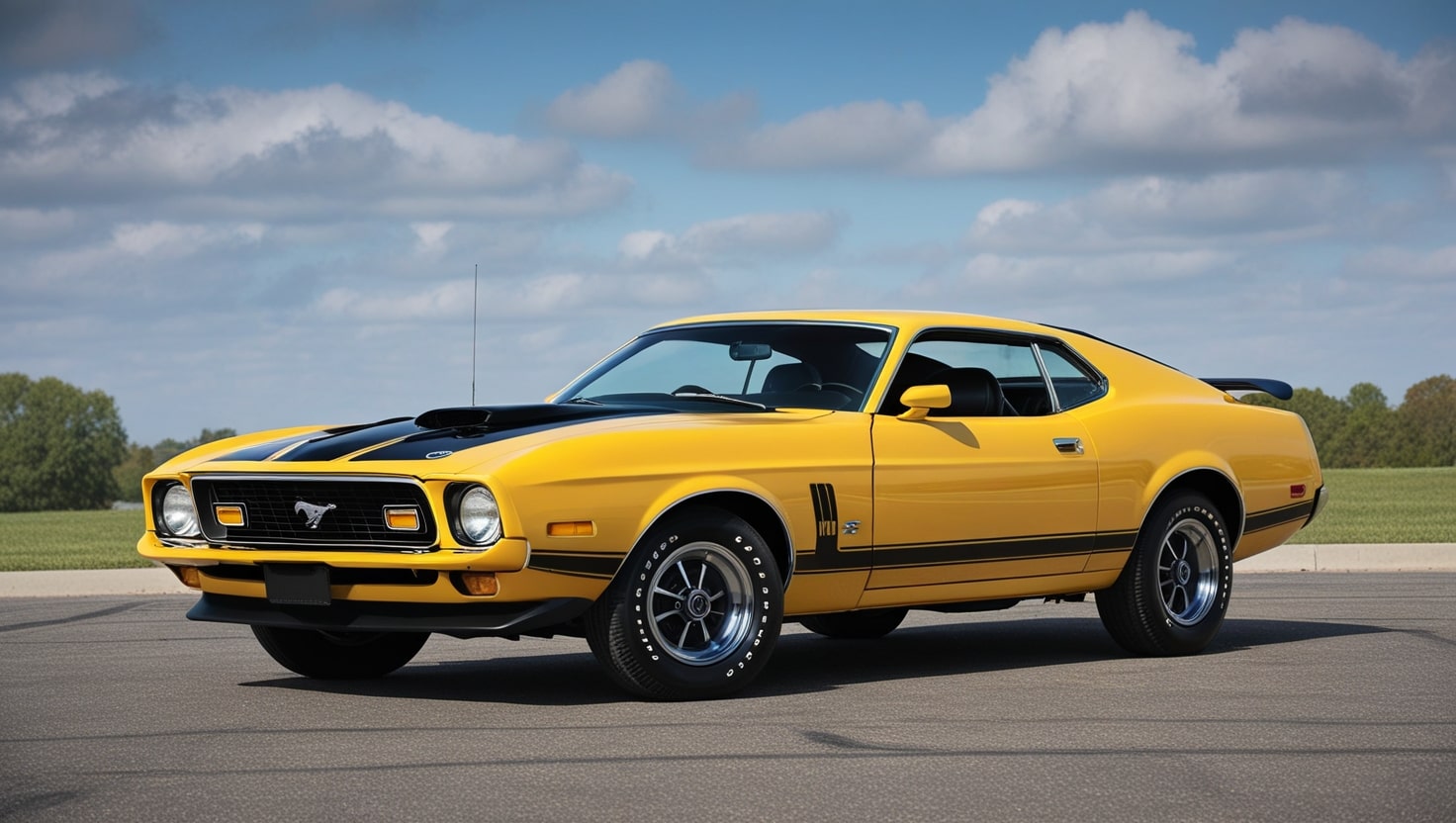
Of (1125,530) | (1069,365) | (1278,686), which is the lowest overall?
(1278,686)

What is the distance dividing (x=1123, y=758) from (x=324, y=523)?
3.00 metres

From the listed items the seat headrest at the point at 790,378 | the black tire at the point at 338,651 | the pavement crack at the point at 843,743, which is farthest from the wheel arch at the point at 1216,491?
the black tire at the point at 338,651

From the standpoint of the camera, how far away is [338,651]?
776cm

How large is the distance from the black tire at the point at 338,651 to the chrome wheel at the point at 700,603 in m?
1.41

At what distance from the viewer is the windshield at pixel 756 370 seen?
771 cm

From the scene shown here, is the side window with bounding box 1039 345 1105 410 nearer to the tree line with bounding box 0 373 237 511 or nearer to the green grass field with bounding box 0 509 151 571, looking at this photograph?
the green grass field with bounding box 0 509 151 571

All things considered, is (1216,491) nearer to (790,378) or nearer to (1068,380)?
(1068,380)

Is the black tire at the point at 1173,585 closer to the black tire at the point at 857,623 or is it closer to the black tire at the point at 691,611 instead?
the black tire at the point at 857,623

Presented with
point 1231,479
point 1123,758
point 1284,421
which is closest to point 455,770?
point 1123,758

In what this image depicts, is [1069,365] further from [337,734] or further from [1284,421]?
[337,734]

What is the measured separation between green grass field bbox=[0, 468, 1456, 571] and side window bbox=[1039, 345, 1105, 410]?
9.34 m

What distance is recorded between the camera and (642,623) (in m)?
6.63

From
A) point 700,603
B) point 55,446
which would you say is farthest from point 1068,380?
point 55,446

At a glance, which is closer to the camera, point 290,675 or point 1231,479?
point 290,675
